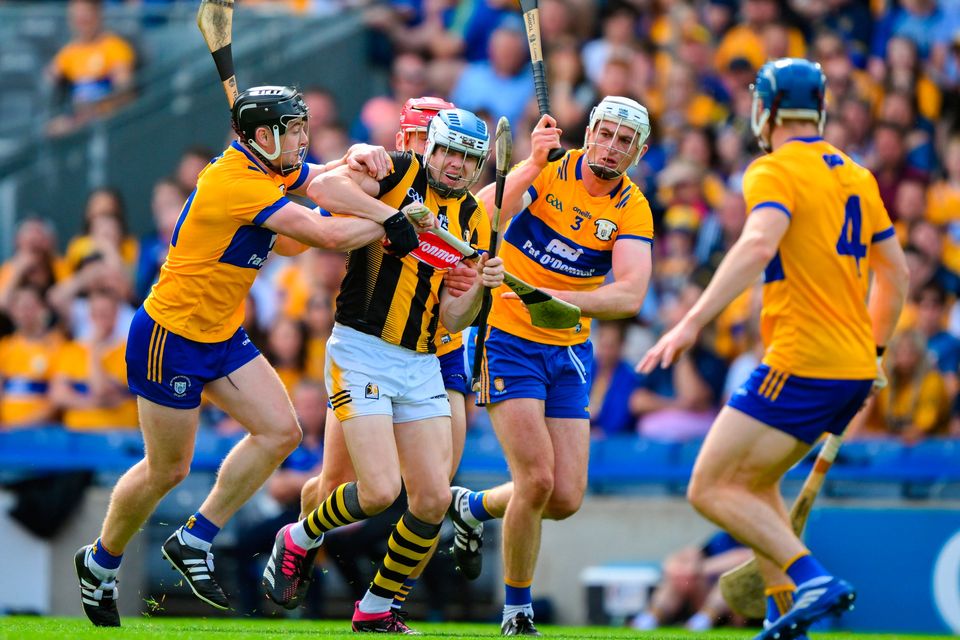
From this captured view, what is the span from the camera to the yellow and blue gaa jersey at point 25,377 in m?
11.9

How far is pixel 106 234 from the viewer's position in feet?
42.0

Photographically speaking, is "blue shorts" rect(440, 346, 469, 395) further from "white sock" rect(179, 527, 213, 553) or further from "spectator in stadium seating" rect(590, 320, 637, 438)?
"spectator in stadium seating" rect(590, 320, 637, 438)

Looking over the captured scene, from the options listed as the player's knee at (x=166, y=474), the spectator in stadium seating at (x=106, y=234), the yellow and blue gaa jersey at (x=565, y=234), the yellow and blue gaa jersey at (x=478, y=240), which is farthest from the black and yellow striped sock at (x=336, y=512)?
the spectator in stadium seating at (x=106, y=234)

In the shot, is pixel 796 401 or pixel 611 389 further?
pixel 611 389

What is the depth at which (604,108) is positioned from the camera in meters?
7.72

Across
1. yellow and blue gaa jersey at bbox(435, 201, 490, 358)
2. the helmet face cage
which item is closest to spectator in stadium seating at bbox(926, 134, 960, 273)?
yellow and blue gaa jersey at bbox(435, 201, 490, 358)

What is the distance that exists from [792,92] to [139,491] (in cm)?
362

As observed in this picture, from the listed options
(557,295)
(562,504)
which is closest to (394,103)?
(557,295)

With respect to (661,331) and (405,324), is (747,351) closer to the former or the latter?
(661,331)

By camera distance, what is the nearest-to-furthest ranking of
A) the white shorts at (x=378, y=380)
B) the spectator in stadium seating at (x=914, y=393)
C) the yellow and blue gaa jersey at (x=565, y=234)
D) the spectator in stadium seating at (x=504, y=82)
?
the white shorts at (x=378, y=380)
the yellow and blue gaa jersey at (x=565, y=234)
the spectator in stadium seating at (x=914, y=393)
the spectator in stadium seating at (x=504, y=82)

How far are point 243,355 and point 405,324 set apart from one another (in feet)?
2.72

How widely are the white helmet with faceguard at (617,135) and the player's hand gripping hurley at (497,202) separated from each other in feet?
1.59

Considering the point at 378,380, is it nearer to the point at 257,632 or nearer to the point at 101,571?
the point at 257,632

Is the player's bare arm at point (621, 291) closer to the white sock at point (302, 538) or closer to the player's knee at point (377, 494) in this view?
the player's knee at point (377, 494)
